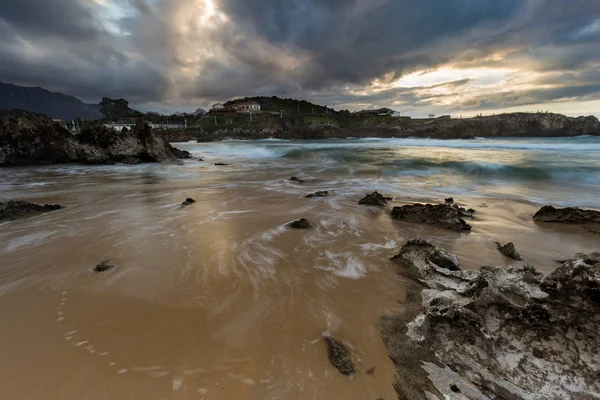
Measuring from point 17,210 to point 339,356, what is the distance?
8.57m

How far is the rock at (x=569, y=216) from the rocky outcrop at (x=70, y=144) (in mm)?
21434

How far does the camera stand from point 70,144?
64.2 feet

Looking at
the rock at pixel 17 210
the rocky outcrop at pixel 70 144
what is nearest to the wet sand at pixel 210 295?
the rock at pixel 17 210

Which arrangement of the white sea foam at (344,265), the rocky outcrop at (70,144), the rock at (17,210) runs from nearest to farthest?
the white sea foam at (344,265), the rock at (17,210), the rocky outcrop at (70,144)

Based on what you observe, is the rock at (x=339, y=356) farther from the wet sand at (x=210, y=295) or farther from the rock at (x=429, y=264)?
the rock at (x=429, y=264)

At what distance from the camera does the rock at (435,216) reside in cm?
594

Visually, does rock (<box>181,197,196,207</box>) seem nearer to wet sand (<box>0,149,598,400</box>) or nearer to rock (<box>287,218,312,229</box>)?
wet sand (<box>0,149,598,400</box>)

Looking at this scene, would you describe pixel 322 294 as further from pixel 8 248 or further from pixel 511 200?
pixel 511 200

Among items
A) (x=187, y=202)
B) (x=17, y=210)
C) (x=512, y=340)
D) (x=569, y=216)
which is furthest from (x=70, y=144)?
(x=569, y=216)

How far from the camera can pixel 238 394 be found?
84.6 inches

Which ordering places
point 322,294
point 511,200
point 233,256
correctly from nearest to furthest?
point 322,294 < point 233,256 < point 511,200

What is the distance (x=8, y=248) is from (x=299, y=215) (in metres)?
5.48

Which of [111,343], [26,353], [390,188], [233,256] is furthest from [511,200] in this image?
[26,353]

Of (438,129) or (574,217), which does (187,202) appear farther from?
(438,129)
